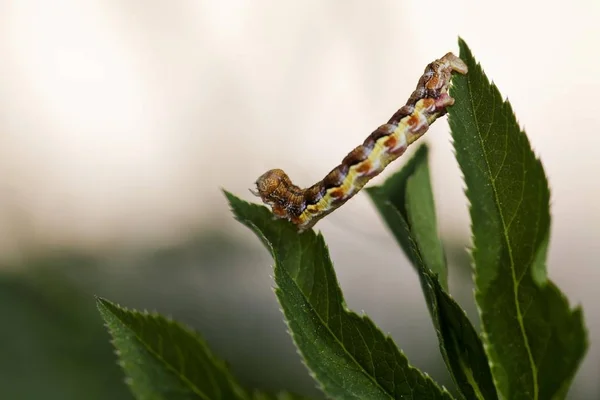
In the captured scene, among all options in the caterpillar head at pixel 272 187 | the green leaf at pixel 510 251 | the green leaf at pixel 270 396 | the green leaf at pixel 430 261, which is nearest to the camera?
the green leaf at pixel 270 396

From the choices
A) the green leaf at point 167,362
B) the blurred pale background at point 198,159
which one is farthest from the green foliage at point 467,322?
the blurred pale background at point 198,159

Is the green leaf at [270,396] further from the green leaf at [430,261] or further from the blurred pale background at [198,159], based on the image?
the blurred pale background at [198,159]

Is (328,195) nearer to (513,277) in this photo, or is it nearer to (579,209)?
(513,277)

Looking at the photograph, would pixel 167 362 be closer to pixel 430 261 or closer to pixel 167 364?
pixel 167 364

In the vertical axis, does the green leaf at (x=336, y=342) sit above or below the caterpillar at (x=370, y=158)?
below

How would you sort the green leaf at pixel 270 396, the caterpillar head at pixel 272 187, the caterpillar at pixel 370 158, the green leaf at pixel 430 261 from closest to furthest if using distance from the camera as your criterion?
the green leaf at pixel 270 396, the green leaf at pixel 430 261, the caterpillar at pixel 370 158, the caterpillar head at pixel 272 187

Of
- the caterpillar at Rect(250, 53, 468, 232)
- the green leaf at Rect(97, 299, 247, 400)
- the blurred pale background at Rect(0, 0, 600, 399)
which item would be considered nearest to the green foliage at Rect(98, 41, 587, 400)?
the green leaf at Rect(97, 299, 247, 400)

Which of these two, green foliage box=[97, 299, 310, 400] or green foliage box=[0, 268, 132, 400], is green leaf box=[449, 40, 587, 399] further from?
green foliage box=[0, 268, 132, 400]
